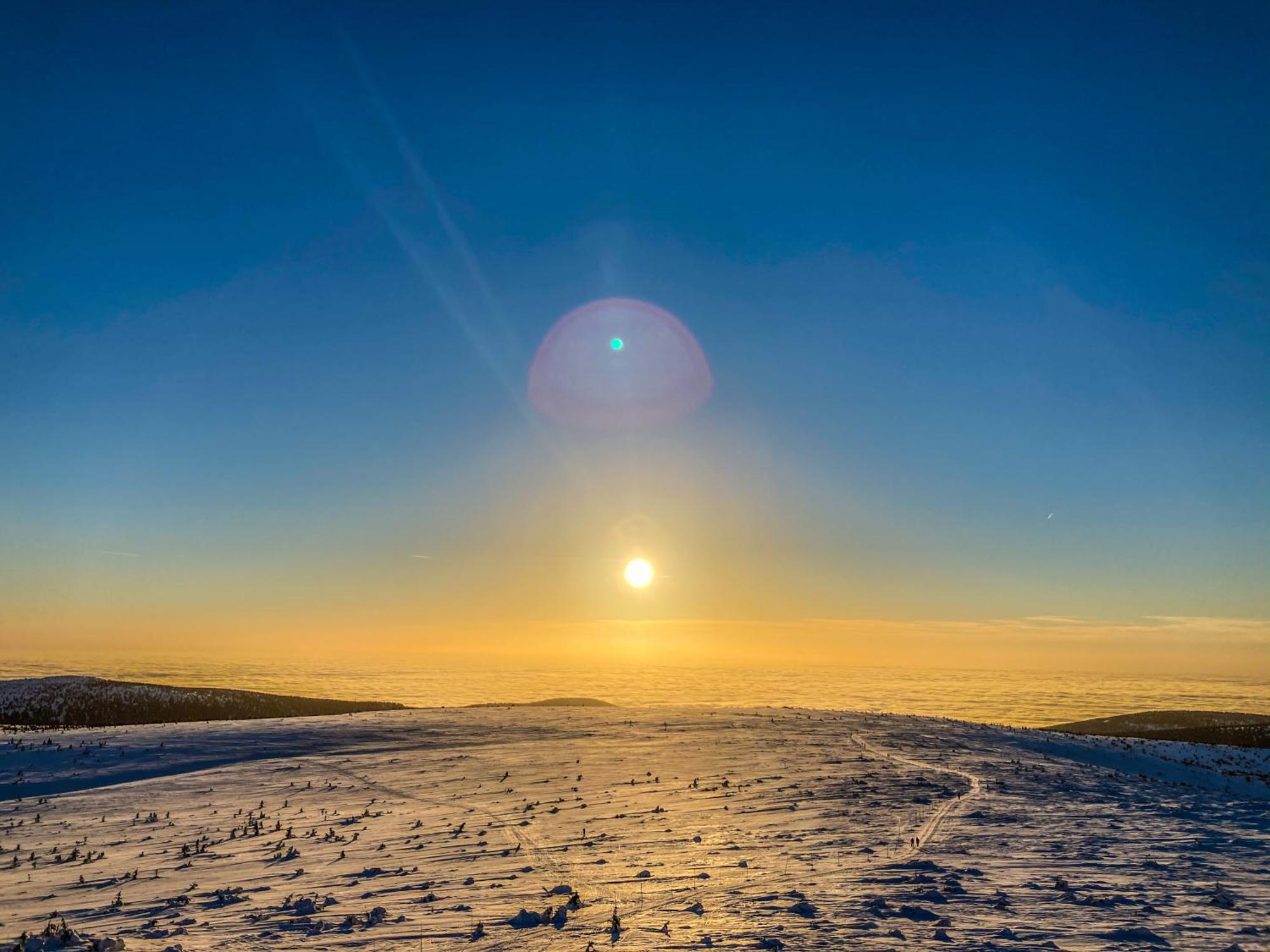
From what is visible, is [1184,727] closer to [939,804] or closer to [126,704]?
[939,804]

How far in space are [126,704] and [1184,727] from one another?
9152cm

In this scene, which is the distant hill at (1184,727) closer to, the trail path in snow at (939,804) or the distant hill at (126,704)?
the trail path in snow at (939,804)

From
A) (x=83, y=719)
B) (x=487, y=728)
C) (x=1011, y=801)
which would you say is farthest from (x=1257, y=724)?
(x=83, y=719)

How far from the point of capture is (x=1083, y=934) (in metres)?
10.9

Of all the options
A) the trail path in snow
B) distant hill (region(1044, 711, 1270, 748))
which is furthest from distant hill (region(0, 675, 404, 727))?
distant hill (region(1044, 711, 1270, 748))

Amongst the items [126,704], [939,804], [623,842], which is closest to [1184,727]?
[939,804]

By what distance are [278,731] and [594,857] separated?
2428cm

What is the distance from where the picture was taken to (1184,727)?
241ft

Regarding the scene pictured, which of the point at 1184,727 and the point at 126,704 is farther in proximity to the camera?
the point at 1184,727

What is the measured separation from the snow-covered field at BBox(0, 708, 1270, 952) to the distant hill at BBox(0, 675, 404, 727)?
80.2 ft

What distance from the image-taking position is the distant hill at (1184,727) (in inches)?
2169

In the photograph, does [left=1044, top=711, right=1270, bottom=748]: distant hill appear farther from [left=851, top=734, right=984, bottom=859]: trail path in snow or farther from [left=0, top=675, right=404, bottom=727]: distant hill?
[left=0, top=675, right=404, bottom=727]: distant hill

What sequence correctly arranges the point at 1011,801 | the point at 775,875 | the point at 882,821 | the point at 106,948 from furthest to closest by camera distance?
the point at 1011,801 → the point at 882,821 → the point at 775,875 → the point at 106,948

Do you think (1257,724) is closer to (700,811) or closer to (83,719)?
(700,811)
